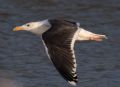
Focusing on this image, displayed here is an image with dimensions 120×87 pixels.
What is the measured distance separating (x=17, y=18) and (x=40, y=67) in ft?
7.17

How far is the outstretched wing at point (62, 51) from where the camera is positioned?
687cm

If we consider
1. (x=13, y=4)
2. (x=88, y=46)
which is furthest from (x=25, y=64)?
(x=13, y=4)

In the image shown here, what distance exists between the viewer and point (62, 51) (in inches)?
279

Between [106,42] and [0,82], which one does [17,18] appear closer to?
[106,42]

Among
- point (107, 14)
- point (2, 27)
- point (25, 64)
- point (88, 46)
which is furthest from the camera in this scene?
point (107, 14)

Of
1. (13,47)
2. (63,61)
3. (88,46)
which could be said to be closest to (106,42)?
(88,46)

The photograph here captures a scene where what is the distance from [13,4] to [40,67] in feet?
9.75

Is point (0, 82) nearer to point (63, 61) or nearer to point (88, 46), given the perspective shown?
point (63, 61)

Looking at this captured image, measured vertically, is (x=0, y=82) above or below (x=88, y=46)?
above

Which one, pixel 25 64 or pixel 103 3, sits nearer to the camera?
pixel 25 64

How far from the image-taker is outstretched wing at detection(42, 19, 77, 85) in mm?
6867

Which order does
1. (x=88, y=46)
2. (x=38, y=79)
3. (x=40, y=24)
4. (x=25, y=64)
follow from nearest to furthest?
(x=40, y=24) → (x=38, y=79) → (x=25, y=64) → (x=88, y=46)

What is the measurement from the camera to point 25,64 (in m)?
9.61

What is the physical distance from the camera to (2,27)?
11.0m
